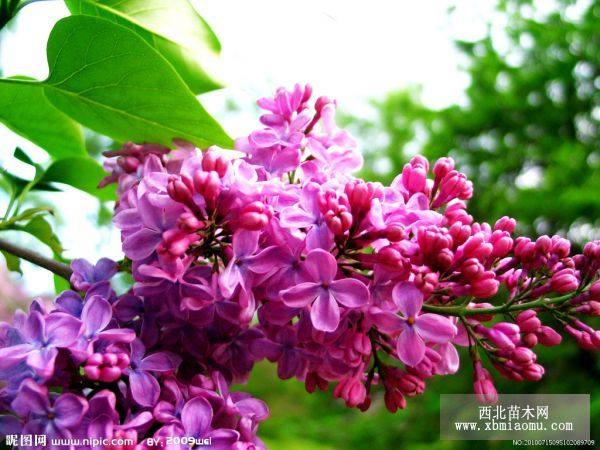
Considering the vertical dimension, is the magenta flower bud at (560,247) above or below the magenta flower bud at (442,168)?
below

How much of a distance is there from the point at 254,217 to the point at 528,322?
257mm

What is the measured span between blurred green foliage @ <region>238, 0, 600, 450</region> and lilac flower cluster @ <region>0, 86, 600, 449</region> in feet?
4.79

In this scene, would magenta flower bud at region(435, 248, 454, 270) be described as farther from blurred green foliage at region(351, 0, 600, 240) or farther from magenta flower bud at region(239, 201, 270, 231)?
blurred green foliage at region(351, 0, 600, 240)

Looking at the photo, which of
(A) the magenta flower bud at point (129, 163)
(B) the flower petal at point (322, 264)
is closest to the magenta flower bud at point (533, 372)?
(B) the flower petal at point (322, 264)

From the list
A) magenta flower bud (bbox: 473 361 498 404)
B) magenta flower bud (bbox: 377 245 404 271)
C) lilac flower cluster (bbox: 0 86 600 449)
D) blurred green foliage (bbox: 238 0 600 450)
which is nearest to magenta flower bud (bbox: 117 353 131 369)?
lilac flower cluster (bbox: 0 86 600 449)

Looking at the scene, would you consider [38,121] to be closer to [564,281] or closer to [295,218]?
[295,218]

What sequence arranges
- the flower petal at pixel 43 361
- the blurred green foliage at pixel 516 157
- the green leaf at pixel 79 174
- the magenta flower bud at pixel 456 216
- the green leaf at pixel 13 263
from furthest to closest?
1. the blurred green foliage at pixel 516 157
2. the green leaf at pixel 79 174
3. the green leaf at pixel 13 263
4. the magenta flower bud at pixel 456 216
5. the flower petal at pixel 43 361

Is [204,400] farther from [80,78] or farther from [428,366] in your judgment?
[80,78]

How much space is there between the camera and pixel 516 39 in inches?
101

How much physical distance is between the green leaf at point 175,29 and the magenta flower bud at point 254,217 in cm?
27

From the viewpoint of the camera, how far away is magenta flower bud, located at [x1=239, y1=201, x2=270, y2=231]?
445mm

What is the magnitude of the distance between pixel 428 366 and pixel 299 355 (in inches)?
4.5

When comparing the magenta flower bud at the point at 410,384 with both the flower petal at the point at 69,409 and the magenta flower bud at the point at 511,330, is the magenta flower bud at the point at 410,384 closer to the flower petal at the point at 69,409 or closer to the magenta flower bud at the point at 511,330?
the magenta flower bud at the point at 511,330

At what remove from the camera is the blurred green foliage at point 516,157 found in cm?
204
